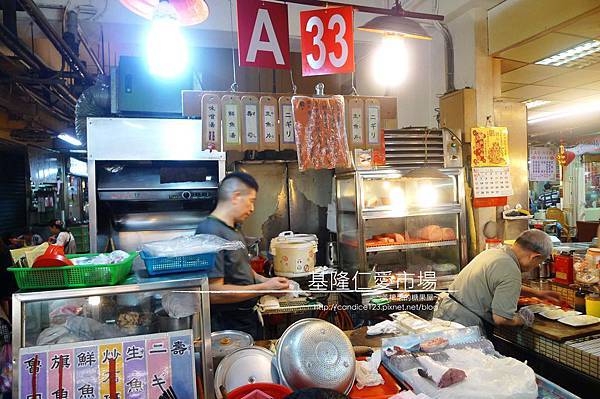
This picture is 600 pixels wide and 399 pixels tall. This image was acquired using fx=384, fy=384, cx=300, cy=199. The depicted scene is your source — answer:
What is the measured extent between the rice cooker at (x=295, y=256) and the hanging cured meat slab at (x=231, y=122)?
1.39m

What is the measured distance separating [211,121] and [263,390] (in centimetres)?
189

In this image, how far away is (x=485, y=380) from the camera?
1.72 meters

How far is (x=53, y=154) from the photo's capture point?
9.91 metres

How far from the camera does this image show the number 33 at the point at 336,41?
314cm

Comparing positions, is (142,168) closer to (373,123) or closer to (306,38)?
(306,38)

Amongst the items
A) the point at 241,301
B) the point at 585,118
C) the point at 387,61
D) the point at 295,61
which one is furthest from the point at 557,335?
the point at 585,118

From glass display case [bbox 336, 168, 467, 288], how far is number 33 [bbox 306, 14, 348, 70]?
55.5 inches

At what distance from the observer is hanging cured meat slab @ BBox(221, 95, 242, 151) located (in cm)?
281

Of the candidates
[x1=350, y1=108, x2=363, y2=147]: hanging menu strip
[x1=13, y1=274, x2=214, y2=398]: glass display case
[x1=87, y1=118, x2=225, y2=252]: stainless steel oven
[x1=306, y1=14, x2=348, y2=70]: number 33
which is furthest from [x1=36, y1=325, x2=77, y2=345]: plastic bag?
[x1=306, y1=14, x2=348, y2=70]: number 33

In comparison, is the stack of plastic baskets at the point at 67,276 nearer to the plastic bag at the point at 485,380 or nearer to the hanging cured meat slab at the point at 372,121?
the plastic bag at the point at 485,380

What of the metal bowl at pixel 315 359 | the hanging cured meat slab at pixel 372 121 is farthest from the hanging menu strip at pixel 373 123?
the metal bowl at pixel 315 359

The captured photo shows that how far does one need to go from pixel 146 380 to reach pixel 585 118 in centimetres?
1028

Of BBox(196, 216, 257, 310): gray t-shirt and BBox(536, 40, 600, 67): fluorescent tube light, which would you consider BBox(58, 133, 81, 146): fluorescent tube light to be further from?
BBox(536, 40, 600, 67): fluorescent tube light

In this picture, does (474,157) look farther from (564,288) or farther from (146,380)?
(146,380)
